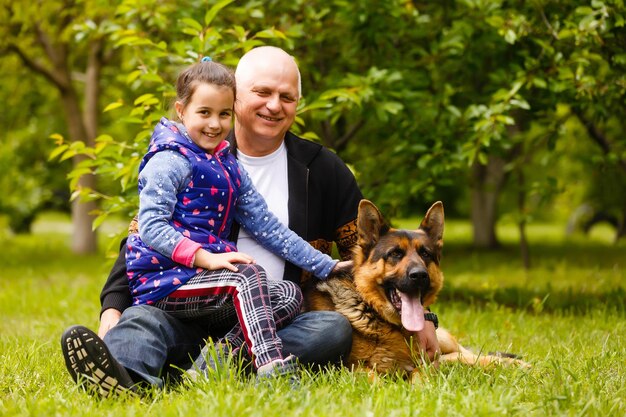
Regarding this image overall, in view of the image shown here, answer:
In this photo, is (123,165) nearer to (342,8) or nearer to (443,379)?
(342,8)

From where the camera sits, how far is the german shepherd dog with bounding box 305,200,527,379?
3.59m

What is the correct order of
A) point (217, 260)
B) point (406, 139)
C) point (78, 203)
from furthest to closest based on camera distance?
point (78, 203) → point (406, 139) → point (217, 260)

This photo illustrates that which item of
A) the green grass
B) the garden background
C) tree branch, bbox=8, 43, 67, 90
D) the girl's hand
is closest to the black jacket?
the girl's hand

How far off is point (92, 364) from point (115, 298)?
78cm

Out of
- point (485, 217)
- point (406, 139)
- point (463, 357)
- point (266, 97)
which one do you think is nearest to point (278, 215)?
point (266, 97)

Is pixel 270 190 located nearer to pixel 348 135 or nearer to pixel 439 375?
pixel 439 375

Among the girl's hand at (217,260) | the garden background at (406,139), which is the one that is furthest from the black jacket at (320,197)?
the garden background at (406,139)

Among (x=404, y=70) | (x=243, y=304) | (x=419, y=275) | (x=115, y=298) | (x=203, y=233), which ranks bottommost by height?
(x=115, y=298)

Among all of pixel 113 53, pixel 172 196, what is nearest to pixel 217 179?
pixel 172 196

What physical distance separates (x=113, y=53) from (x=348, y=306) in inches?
361

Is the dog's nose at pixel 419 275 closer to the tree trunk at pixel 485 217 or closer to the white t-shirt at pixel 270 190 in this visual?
the white t-shirt at pixel 270 190

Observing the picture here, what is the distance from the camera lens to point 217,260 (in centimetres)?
328

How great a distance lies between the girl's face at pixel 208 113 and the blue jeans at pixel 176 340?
87 cm

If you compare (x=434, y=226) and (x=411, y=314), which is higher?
(x=434, y=226)
